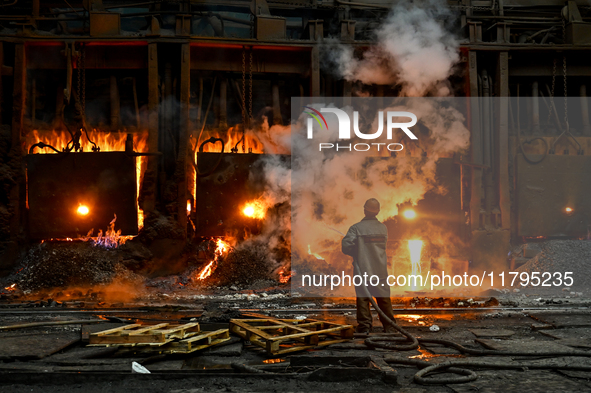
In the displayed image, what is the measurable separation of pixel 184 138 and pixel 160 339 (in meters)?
5.98

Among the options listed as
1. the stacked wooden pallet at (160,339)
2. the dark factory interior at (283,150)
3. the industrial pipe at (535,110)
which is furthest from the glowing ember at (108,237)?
the industrial pipe at (535,110)

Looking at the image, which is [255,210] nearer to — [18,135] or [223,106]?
[223,106]

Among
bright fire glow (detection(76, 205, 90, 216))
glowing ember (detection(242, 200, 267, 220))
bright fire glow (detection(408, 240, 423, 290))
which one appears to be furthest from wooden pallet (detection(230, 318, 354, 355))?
bright fire glow (detection(76, 205, 90, 216))

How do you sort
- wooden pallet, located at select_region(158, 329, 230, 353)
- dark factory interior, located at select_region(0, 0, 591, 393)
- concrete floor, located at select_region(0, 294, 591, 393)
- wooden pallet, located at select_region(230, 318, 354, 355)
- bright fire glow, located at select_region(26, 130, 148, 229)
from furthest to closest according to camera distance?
bright fire glow, located at select_region(26, 130, 148, 229), dark factory interior, located at select_region(0, 0, 591, 393), wooden pallet, located at select_region(230, 318, 354, 355), wooden pallet, located at select_region(158, 329, 230, 353), concrete floor, located at select_region(0, 294, 591, 393)

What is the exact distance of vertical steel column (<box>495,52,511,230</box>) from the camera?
1011cm

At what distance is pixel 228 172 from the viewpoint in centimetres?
967

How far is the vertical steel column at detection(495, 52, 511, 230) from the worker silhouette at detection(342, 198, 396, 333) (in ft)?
17.7

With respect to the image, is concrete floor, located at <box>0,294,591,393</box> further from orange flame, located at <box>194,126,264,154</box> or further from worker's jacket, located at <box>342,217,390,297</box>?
orange flame, located at <box>194,126,264,154</box>

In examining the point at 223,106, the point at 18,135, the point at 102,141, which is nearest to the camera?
the point at 18,135

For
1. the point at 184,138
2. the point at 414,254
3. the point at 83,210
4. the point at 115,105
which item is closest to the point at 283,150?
the point at 184,138

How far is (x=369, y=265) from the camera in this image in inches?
222

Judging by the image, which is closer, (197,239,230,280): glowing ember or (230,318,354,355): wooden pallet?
(230,318,354,355): wooden pallet

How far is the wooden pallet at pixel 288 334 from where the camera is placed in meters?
4.53

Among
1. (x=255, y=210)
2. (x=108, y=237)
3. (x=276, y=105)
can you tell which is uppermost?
(x=276, y=105)
